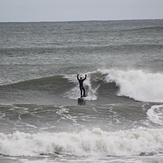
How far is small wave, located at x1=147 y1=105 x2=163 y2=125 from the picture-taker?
13.0 meters

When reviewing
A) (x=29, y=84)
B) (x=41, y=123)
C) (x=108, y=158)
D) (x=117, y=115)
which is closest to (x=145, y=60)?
(x=29, y=84)

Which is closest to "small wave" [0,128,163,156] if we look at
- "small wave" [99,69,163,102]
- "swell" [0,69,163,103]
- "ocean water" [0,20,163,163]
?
"ocean water" [0,20,163,163]

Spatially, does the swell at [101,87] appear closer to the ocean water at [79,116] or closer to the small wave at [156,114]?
the ocean water at [79,116]

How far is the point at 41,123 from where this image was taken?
12695mm

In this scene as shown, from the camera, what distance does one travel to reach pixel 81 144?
10.3 meters

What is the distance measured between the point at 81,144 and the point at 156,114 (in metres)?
4.70

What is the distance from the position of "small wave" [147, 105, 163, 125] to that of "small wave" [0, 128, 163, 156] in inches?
81.4

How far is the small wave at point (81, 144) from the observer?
1005cm

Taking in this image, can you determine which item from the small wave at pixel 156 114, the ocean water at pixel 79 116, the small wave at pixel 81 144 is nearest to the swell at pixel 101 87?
the ocean water at pixel 79 116

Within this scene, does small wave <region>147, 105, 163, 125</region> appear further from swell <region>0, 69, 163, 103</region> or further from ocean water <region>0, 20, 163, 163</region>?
swell <region>0, 69, 163, 103</region>

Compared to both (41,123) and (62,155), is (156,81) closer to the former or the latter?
(41,123)

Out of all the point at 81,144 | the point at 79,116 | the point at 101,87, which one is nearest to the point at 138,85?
the point at 101,87

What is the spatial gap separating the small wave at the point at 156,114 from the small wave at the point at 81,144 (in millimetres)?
2068

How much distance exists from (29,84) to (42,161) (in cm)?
1144
